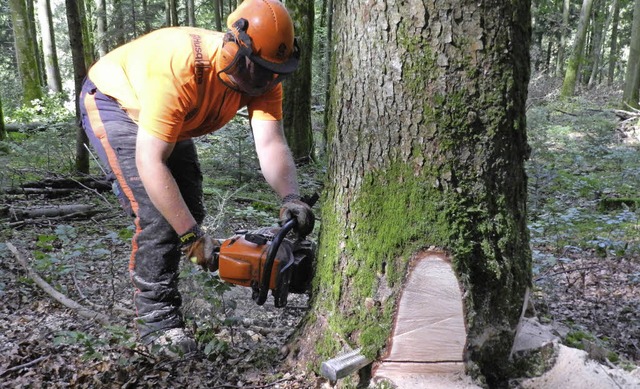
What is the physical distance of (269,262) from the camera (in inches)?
88.4

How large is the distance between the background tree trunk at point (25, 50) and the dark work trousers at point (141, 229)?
11162 mm

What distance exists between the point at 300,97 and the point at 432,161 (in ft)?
20.6

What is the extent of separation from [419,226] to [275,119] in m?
1.25

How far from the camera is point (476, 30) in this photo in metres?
1.88

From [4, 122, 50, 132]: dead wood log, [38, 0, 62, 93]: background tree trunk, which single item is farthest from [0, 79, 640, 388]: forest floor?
[38, 0, 62, 93]: background tree trunk

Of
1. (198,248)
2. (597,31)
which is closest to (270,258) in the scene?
(198,248)

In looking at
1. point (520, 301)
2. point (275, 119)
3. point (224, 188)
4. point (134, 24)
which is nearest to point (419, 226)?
point (520, 301)

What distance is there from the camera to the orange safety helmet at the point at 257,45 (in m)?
2.32

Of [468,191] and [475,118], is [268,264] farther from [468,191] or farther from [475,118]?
[475,118]

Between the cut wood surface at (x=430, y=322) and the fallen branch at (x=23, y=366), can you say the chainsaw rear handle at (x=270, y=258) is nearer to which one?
the cut wood surface at (x=430, y=322)

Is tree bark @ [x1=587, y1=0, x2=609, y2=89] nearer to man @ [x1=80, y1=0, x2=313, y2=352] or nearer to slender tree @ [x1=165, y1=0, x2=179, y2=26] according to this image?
slender tree @ [x1=165, y1=0, x2=179, y2=26]

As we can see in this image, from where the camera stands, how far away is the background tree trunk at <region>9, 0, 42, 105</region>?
11.7 metres

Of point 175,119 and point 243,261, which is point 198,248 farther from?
point 175,119

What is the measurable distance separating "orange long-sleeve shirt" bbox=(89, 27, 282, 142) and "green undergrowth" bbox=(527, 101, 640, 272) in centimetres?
256
